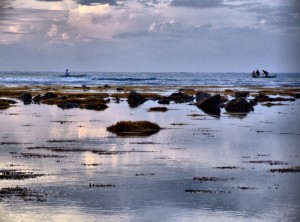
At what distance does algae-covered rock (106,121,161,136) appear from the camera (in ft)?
151

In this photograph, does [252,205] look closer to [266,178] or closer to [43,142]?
[266,178]

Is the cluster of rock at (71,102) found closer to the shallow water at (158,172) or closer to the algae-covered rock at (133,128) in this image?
the shallow water at (158,172)

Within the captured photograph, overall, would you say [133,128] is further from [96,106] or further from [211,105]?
[96,106]

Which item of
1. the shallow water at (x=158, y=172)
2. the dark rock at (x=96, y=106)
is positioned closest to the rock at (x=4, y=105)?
the dark rock at (x=96, y=106)

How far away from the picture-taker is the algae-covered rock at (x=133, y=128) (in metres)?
46.1

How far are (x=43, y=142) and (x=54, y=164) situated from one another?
9.08m

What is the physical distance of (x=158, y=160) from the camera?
32062 millimetres

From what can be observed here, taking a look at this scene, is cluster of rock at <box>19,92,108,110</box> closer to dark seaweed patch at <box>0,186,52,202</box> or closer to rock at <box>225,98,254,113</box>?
rock at <box>225,98,254,113</box>

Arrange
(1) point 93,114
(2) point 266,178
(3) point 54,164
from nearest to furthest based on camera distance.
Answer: (2) point 266,178 → (3) point 54,164 → (1) point 93,114

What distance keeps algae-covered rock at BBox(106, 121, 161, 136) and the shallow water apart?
90 centimetres

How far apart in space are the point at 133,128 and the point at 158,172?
60.2 ft

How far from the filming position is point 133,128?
46688mm

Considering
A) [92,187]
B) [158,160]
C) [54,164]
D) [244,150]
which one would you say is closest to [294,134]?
[244,150]

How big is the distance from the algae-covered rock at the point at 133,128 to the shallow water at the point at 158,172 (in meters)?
0.90
